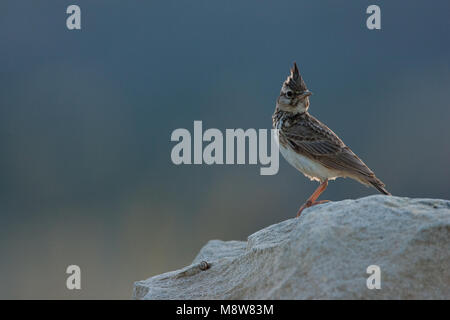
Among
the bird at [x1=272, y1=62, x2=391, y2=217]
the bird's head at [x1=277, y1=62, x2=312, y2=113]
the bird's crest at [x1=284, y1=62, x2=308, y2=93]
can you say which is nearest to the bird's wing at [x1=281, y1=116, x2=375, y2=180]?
the bird at [x1=272, y1=62, x2=391, y2=217]

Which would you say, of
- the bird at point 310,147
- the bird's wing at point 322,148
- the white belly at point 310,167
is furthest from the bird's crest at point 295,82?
the white belly at point 310,167

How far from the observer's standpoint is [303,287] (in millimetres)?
3467

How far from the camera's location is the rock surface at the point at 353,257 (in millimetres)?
3426

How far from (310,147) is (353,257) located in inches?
124

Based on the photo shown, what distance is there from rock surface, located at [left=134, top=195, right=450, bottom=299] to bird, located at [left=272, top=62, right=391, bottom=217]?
226cm

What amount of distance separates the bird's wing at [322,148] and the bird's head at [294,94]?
264 mm

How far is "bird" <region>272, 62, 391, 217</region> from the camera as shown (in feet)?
21.4

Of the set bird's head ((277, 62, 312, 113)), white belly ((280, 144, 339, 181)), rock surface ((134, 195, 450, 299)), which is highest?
bird's head ((277, 62, 312, 113))

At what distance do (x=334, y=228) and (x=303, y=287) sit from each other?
20.5 inches

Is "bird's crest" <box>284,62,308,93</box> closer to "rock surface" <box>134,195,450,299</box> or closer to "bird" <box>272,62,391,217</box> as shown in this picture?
"bird" <box>272,62,391,217</box>

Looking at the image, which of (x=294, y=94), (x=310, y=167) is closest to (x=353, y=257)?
(x=310, y=167)

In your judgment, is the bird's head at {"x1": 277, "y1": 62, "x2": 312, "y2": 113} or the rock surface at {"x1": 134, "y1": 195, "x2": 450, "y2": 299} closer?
the rock surface at {"x1": 134, "y1": 195, "x2": 450, "y2": 299}
